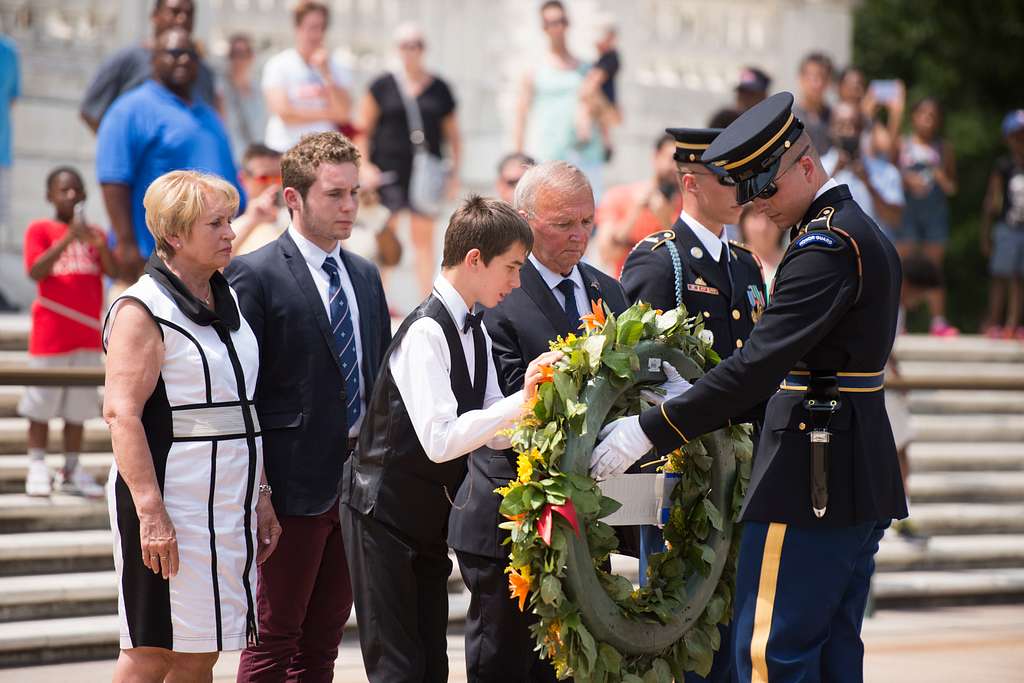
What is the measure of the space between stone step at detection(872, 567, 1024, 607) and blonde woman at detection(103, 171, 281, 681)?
4.78m

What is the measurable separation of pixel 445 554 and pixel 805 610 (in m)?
1.10

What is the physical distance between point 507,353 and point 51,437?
4.00m

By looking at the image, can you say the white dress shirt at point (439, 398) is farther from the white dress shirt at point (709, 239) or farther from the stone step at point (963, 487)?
the stone step at point (963, 487)

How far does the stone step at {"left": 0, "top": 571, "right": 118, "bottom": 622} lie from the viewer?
255 inches

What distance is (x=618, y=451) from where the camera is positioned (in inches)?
166

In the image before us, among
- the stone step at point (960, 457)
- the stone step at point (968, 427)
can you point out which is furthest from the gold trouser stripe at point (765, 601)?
the stone step at point (968, 427)

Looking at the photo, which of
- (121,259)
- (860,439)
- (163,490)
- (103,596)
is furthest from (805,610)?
(121,259)

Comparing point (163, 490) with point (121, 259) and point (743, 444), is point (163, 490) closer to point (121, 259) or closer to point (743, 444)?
point (743, 444)

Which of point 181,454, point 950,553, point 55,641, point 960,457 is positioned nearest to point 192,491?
point 181,454

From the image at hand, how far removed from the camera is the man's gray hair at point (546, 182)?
15.5ft

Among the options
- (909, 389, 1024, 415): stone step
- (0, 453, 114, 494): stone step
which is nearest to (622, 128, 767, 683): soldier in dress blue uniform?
(0, 453, 114, 494): stone step

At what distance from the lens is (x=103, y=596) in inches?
263

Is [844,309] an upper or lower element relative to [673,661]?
upper

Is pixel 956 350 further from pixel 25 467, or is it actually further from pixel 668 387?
pixel 668 387
